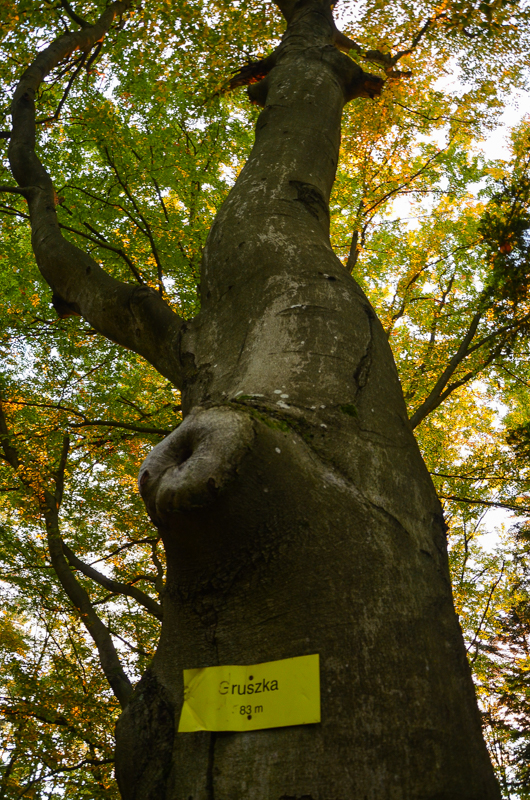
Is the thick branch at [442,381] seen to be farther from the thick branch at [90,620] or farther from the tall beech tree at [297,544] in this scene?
the thick branch at [90,620]

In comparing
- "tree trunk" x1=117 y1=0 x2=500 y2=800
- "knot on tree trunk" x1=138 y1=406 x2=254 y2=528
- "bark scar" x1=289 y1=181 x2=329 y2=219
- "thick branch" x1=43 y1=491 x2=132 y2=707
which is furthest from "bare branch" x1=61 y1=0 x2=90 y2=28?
"thick branch" x1=43 y1=491 x2=132 y2=707

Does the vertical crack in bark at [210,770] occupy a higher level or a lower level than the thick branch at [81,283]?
lower

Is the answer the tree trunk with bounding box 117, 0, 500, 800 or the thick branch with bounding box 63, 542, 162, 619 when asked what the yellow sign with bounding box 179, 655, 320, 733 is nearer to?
the tree trunk with bounding box 117, 0, 500, 800

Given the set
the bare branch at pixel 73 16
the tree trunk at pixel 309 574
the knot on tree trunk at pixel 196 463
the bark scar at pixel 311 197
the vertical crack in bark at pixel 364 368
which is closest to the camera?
the tree trunk at pixel 309 574

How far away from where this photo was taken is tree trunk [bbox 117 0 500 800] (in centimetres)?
112

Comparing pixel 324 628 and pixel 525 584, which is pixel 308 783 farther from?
pixel 525 584

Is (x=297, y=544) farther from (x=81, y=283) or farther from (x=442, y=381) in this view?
(x=442, y=381)

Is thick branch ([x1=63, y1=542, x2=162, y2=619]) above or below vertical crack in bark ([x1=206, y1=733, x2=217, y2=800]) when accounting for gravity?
above

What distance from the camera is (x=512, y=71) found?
6.09m

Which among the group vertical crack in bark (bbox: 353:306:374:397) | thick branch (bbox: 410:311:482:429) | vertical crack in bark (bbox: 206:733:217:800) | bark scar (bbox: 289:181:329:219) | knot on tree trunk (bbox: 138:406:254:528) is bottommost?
vertical crack in bark (bbox: 206:733:217:800)

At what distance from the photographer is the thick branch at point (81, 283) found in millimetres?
2424

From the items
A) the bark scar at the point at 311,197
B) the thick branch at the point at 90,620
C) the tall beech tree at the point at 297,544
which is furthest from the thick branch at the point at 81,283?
the thick branch at the point at 90,620

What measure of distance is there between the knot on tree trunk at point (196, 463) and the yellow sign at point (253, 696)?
0.39 metres

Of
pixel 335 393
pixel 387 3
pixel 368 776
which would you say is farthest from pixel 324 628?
pixel 387 3
